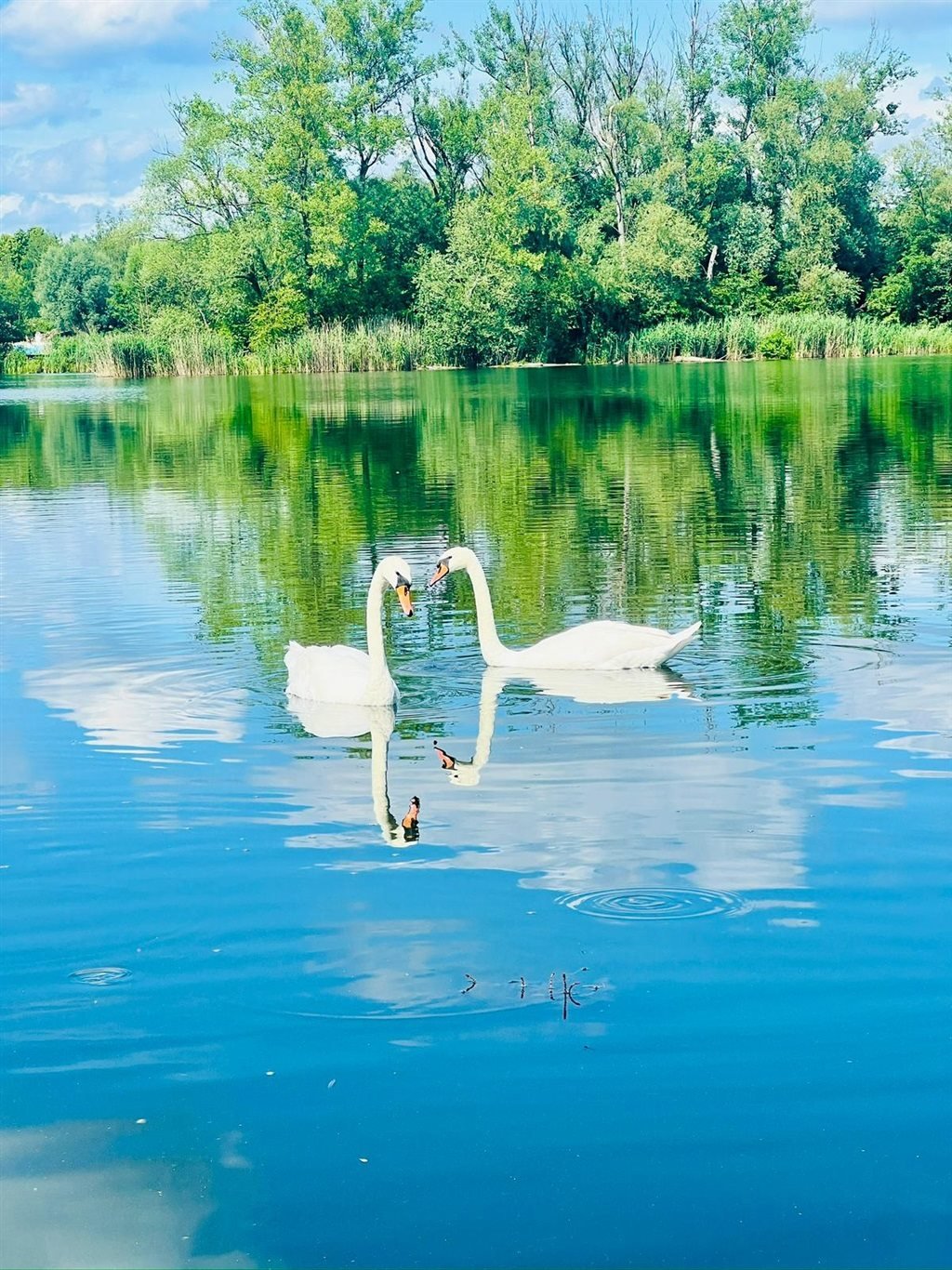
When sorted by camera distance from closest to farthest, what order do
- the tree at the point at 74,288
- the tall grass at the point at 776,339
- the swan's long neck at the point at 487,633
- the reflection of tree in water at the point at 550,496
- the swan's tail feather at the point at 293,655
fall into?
the swan's tail feather at the point at 293,655 < the swan's long neck at the point at 487,633 < the reflection of tree in water at the point at 550,496 < the tall grass at the point at 776,339 < the tree at the point at 74,288

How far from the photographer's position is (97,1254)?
4371mm

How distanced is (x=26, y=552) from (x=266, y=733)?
9.58 m

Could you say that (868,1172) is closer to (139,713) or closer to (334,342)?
(139,713)

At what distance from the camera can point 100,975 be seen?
616 cm

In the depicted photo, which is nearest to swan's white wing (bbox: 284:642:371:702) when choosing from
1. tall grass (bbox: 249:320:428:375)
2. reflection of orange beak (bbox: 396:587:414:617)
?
reflection of orange beak (bbox: 396:587:414:617)

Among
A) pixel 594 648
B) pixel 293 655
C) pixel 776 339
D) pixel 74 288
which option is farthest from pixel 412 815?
pixel 74 288

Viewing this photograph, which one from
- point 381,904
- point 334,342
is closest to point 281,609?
point 381,904

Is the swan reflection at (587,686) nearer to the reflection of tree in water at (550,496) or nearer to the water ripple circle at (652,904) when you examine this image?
the reflection of tree in water at (550,496)

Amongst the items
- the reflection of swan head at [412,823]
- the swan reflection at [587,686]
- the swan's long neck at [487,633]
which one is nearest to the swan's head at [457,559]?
the swan's long neck at [487,633]

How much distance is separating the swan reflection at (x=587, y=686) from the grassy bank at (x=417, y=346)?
63014 millimetres

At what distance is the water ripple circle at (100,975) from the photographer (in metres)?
6.09

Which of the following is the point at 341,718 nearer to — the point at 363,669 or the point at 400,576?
the point at 363,669

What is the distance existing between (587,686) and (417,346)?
64.3 meters

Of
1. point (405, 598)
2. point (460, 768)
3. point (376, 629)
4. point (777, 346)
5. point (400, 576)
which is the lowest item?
point (460, 768)
